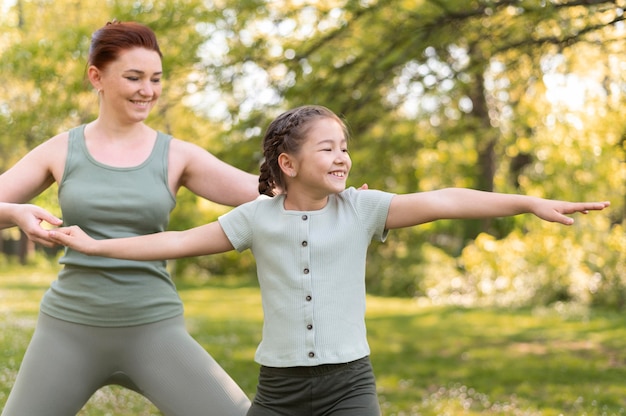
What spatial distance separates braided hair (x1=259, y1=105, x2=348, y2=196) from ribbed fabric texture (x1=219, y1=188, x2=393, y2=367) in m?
0.13

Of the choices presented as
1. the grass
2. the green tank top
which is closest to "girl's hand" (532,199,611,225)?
the green tank top

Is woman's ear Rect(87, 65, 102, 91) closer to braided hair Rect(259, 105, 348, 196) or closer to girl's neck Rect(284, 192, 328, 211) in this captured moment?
braided hair Rect(259, 105, 348, 196)

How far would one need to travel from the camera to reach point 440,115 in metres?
9.91

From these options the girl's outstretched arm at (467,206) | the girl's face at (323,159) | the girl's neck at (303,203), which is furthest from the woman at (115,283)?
the girl's outstretched arm at (467,206)

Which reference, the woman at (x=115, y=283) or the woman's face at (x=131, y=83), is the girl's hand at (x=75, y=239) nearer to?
the woman at (x=115, y=283)

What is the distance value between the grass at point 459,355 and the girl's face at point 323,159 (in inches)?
174

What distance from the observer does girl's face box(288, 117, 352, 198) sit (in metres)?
3.11

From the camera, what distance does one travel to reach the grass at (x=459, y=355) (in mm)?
7578

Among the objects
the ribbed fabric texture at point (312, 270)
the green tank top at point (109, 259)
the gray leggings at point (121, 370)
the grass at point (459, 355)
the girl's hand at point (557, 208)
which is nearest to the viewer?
the girl's hand at point (557, 208)

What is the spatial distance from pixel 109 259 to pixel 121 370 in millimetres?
454

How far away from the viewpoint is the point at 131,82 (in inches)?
143

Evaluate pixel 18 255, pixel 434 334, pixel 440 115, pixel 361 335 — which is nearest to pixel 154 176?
pixel 361 335

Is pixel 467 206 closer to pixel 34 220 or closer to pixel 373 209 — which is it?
pixel 373 209

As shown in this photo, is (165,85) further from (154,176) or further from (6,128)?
(154,176)
